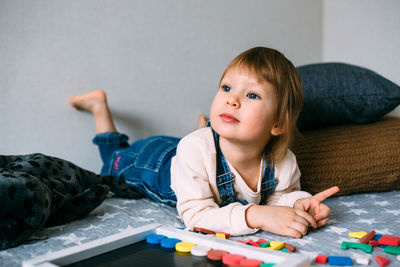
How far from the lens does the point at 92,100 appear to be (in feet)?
4.36

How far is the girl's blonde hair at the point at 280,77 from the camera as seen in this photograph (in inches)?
37.2

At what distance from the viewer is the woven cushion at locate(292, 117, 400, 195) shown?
47.2 inches

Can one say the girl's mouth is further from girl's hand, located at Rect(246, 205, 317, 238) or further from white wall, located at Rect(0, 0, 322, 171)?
white wall, located at Rect(0, 0, 322, 171)

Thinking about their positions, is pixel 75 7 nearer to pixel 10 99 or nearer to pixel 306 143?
pixel 10 99

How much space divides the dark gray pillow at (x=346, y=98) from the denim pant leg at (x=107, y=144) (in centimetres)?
64

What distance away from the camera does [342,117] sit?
138 centimetres

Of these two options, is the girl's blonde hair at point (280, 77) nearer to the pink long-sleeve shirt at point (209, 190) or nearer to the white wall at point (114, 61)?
the pink long-sleeve shirt at point (209, 190)

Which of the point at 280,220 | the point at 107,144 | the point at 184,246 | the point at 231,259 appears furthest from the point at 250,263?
the point at 107,144

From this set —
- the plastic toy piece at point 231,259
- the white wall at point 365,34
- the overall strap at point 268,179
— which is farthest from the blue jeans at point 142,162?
the white wall at point 365,34

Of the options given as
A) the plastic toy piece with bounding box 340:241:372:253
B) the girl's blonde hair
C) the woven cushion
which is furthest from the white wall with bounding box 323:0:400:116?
the plastic toy piece with bounding box 340:241:372:253

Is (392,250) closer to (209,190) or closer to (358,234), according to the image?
(358,234)

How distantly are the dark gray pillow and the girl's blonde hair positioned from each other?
37 centimetres

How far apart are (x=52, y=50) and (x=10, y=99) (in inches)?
8.4

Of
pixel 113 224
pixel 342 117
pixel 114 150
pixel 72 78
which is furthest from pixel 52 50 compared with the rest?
pixel 342 117
